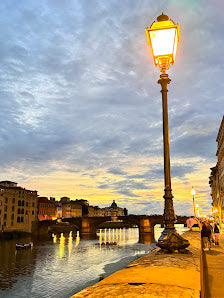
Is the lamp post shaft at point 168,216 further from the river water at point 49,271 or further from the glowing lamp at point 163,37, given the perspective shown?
the river water at point 49,271

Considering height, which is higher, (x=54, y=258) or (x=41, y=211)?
(x=41, y=211)

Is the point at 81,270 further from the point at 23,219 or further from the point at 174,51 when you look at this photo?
the point at 23,219

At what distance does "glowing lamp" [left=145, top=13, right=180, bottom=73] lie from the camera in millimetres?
6812

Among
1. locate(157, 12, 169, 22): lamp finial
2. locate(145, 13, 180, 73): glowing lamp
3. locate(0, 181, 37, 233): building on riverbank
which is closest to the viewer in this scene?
locate(145, 13, 180, 73): glowing lamp

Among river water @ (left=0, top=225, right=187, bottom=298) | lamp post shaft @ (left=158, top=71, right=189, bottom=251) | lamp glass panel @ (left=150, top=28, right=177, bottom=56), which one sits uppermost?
lamp glass panel @ (left=150, top=28, right=177, bottom=56)

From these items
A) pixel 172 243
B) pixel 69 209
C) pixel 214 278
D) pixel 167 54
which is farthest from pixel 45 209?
pixel 167 54

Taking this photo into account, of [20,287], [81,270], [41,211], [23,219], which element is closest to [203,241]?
[20,287]

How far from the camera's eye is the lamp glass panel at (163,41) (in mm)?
6840

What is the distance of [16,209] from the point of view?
3450 inches

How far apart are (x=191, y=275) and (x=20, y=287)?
108 feet

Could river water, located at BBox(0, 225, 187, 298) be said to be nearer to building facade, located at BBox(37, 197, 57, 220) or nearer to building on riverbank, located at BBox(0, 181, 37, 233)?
building on riverbank, located at BBox(0, 181, 37, 233)

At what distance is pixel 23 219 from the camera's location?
90.2 meters

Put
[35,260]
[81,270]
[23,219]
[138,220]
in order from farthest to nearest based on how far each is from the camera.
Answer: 1. [138,220]
2. [23,219]
3. [35,260]
4. [81,270]

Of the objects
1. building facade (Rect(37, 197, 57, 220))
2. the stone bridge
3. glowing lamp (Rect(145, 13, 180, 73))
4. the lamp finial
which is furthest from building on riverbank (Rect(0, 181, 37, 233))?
the lamp finial
